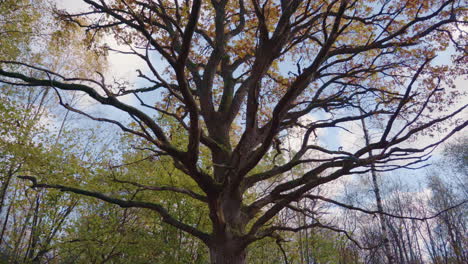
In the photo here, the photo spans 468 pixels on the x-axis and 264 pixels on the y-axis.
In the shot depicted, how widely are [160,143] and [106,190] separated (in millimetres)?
4901

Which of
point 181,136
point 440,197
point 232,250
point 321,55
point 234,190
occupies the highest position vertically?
point 440,197

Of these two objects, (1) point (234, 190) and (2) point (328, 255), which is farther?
(2) point (328, 255)

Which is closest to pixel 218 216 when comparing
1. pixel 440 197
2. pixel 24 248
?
pixel 24 248

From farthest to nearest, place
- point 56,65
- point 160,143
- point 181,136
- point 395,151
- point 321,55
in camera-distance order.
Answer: point 56,65
point 181,136
point 395,151
point 160,143
point 321,55

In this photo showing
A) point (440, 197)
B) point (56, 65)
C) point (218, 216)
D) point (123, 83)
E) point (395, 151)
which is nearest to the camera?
point (395, 151)

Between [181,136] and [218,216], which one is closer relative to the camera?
[218,216]

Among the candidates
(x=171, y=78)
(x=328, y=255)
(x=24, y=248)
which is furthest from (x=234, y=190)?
(x=328, y=255)

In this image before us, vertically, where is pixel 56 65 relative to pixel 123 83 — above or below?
above

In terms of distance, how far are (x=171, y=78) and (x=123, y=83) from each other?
3.46m

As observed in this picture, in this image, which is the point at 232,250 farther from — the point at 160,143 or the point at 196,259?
the point at 196,259

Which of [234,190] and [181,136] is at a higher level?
[181,136]

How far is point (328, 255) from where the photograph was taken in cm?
1414

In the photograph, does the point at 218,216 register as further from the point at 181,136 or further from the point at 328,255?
the point at 328,255

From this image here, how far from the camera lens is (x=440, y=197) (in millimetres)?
23703
